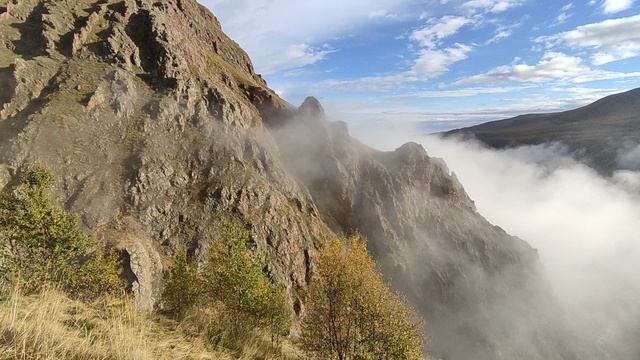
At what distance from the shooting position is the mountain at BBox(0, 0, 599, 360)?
8094 centimetres

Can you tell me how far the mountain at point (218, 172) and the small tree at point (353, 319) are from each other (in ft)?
134

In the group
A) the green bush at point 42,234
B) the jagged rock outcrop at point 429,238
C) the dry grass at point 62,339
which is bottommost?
the jagged rock outcrop at point 429,238

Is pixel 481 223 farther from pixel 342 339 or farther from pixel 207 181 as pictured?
pixel 342 339

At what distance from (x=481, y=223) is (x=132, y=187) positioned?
11337cm

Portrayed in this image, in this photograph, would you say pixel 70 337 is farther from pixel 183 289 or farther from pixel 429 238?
pixel 429 238

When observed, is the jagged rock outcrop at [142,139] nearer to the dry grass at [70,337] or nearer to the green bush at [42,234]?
the green bush at [42,234]

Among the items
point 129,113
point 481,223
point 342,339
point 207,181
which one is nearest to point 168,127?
point 129,113

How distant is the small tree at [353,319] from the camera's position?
31406 millimetres

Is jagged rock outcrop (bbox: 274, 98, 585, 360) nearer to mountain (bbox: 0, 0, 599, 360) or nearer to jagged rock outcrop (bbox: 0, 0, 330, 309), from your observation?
mountain (bbox: 0, 0, 599, 360)

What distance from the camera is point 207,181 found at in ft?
306

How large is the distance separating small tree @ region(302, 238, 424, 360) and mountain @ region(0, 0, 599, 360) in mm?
40795

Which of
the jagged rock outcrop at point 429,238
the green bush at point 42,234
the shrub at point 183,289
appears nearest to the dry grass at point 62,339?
the green bush at point 42,234

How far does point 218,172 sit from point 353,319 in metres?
67.4

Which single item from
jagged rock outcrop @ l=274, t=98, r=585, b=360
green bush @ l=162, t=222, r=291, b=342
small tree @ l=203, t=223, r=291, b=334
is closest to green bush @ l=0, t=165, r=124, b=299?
green bush @ l=162, t=222, r=291, b=342
